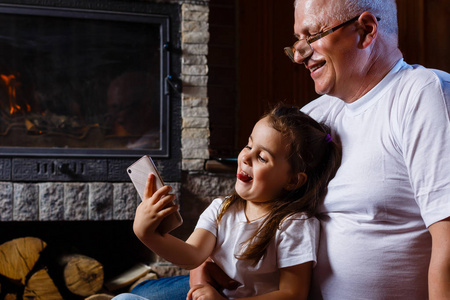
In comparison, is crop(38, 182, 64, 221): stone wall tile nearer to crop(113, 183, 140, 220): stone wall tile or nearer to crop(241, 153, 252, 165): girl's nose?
crop(113, 183, 140, 220): stone wall tile

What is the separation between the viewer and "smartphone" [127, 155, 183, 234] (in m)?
0.93

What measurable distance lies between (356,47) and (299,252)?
46 centimetres

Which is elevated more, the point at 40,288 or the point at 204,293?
the point at 204,293

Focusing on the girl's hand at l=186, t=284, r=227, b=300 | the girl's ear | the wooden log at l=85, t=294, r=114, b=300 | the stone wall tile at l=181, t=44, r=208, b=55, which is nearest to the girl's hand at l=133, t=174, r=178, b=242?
the girl's hand at l=186, t=284, r=227, b=300

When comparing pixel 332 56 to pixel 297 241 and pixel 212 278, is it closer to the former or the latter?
pixel 297 241

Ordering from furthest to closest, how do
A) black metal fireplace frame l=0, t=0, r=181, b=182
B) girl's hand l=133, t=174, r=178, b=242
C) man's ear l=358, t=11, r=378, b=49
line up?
black metal fireplace frame l=0, t=0, r=181, b=182 → man's ear l=358, t=11, r=378, b=49 → girl's hand l=133, t=174, r=178, b=242

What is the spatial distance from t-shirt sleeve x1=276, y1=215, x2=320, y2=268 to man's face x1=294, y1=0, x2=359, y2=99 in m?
0.30

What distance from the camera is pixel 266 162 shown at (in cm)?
108

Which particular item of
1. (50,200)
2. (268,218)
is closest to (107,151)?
(50,200)

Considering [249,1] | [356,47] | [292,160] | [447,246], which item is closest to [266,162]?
[292,160]

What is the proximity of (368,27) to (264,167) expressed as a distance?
380 mm

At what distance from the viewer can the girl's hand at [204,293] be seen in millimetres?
965

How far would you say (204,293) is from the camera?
0.97m

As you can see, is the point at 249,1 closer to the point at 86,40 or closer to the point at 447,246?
the point at 86,40
